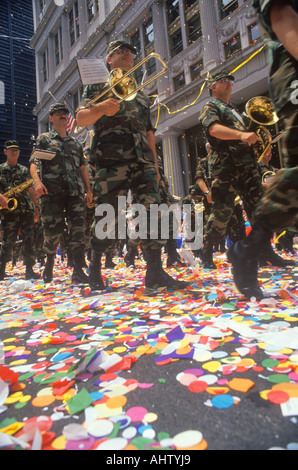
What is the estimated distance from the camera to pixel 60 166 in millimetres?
3803

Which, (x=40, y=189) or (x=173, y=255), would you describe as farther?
(x=173, y=255)

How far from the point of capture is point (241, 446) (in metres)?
0.67

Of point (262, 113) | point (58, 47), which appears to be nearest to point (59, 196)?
point (262, 113)

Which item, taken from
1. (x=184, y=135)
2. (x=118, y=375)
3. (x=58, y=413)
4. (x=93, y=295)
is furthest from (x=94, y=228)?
(x=184, y=135)

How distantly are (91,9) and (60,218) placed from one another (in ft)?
91.5

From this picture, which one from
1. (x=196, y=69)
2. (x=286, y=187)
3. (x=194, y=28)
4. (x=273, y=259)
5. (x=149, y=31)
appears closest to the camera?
(x=286, y=187)

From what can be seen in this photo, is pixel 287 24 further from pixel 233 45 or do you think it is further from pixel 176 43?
pixel 176 43

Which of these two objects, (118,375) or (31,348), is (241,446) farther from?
(31,348)

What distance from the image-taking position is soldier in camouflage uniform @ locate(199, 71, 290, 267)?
3066 millimetres

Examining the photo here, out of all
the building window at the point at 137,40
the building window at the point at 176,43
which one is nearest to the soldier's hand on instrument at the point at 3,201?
the building window at the point at 176,43

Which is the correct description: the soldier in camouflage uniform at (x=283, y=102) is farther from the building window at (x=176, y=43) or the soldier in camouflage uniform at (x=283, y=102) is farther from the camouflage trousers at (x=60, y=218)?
the building window at (x=176, y=43)

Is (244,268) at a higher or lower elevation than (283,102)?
lower

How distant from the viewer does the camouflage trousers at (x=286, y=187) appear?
4.59 feet

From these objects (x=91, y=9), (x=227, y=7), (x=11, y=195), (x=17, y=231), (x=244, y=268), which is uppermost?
(x=91, y=9)
